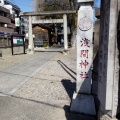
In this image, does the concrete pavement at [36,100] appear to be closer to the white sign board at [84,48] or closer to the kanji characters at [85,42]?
the white sign board at [84,48]

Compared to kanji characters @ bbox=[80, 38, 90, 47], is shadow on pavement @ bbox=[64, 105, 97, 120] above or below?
below

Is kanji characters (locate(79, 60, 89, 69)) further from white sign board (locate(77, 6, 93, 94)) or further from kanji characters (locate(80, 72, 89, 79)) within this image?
kanji characters (locate(80, 72, 89, 79))

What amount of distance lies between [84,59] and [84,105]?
3.38ft

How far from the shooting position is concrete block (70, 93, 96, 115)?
4.57 meters

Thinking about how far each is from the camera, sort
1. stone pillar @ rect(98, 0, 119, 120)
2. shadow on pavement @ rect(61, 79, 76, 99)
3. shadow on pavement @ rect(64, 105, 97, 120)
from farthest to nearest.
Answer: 1. shadow on pavement @ rect(61, 79, 76, 99)
2. shadow on pavement @ rect(64, 105, 97, 120)
3. stone pillar @ rect(98, 0, 119, 120)

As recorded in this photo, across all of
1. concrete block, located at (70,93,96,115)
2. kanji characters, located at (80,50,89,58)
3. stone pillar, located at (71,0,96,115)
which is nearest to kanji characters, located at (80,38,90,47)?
stone pillar, located at (71,0,96,115)

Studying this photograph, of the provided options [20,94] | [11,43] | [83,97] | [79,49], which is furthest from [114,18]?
[11,43]

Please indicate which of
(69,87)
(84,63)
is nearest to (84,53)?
(84,63)

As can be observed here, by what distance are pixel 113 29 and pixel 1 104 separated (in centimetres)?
347

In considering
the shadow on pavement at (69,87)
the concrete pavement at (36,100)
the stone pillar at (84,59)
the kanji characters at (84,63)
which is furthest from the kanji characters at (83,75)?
the shadow on pavement at (69,87)

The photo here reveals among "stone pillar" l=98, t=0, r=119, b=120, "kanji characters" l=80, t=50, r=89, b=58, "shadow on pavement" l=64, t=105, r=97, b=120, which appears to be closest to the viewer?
"stone pillar" l=98, t=0, r=119, b=120

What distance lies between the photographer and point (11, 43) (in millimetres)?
19156

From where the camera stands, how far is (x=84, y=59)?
4.73 meters

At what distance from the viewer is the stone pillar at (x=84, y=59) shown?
4.54 metres
